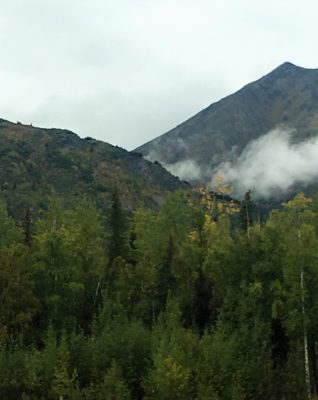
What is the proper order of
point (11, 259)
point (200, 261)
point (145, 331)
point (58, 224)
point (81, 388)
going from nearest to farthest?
point (81, 388) < point (145, 331) < point (11, 259) < point (200, 261) < point (58, 224)

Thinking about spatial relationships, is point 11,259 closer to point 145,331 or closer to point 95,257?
point 95,257

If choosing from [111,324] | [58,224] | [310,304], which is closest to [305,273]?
[310,304]

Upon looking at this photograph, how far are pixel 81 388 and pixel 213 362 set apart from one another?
9.56m

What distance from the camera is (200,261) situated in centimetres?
6203

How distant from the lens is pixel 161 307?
198ft

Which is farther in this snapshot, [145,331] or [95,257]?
[95,257]

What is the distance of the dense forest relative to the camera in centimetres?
3906

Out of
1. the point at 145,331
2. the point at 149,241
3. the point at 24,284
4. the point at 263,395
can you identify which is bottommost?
the point at 263,395

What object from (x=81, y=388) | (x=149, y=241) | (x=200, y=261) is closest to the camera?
(x=81, y=388)

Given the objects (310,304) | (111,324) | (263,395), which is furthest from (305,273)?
(111,324)

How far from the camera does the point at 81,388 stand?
136ft

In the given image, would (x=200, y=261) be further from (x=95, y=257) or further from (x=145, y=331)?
(x=145, y=331)

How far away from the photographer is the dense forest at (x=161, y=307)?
3906 cm

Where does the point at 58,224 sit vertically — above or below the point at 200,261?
above
